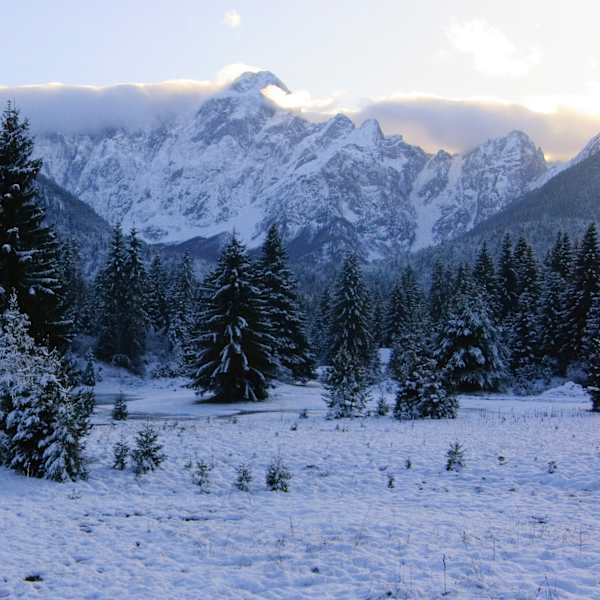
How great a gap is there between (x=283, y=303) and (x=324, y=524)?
34779 mm

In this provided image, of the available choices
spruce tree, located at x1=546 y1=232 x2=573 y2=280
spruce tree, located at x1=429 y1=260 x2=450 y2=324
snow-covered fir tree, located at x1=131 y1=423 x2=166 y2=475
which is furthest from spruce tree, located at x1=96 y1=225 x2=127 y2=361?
snow-covered fir tree, located at x1=131 y1=423 x2=166 y2=475

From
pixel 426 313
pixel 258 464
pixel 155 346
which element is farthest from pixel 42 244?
pixel 426 313

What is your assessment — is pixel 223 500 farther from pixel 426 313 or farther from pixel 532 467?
pixel 426 313

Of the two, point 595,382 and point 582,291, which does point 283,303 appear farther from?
point 582,291

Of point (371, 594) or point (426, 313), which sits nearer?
point (371, 594)

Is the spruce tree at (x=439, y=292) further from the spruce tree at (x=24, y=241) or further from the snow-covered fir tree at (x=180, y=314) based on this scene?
the spruce tree at (x=24, y=241)

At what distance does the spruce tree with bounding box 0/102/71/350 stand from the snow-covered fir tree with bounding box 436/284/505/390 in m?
26.7

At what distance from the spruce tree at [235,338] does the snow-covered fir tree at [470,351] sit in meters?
14.2

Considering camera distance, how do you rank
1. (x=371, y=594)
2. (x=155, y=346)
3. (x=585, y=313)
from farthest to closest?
(x=155, y=346) < (x=585, y=313) < (x=371, y=594)

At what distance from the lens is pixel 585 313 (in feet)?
158

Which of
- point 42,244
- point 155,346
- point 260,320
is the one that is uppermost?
point 42,244

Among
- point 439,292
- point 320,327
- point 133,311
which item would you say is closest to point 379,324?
point 320,327

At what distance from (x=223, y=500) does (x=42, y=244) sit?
17.5 m

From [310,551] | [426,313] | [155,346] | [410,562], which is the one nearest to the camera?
[410,562]
